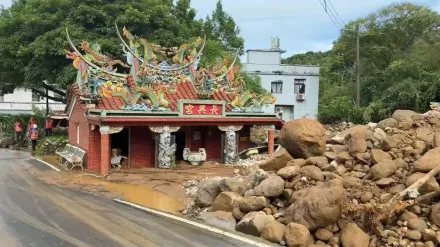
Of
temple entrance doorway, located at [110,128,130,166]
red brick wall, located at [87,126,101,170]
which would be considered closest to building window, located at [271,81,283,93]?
temple entrance doorway, located at [110,128,130,166]

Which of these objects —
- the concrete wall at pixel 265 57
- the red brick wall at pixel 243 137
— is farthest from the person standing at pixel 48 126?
the concrete wall at pixel 265 57

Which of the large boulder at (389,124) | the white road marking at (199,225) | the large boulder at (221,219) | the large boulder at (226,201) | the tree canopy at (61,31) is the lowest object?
the white road marking at (199,225)

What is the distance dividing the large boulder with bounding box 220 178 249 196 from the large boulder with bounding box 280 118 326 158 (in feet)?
5.23

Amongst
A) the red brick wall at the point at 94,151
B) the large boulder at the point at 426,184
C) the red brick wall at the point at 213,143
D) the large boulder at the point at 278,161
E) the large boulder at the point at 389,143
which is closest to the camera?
the large boulder at the point at 426,184

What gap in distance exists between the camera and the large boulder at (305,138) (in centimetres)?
1114

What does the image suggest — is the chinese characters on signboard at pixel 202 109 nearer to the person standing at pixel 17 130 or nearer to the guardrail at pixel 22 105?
the person standing at pixel 17 130

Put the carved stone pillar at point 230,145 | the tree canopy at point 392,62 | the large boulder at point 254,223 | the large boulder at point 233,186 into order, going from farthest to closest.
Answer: the tree canopy at point 392,62, the carved stone pillar at point 230,145, the large boulder at point 233,186, the large boulder at point 254,223

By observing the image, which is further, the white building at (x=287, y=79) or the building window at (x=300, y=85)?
the building window at (x=300, y=85)

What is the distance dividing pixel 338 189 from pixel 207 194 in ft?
11.5

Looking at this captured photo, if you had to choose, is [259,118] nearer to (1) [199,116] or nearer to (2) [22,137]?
(1) [199,116]

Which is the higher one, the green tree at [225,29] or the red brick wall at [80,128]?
the green tree at [225,29]

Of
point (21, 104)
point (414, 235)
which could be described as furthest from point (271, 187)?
point (21, 104)

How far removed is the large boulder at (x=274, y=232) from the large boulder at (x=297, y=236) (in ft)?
0.43

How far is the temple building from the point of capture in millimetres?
17609
